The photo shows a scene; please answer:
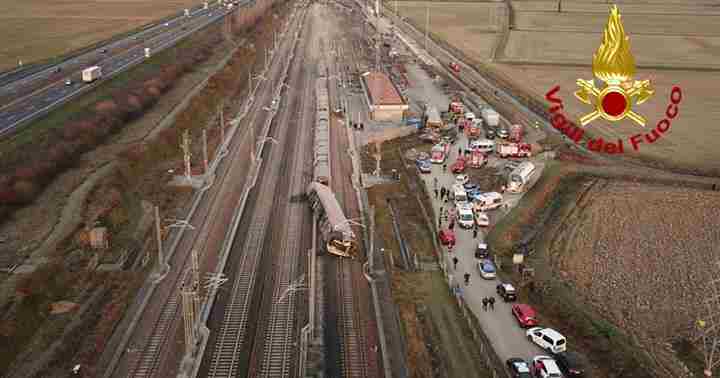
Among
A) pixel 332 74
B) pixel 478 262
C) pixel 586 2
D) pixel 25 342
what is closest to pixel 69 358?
pixel 25 342

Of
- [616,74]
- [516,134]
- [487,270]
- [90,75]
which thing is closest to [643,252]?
[487,270]

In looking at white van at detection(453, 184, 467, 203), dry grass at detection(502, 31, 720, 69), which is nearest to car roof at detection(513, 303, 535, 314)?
white van at detection(453, 184, 467, 203)

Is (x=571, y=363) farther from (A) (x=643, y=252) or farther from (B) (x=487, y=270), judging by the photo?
(A) (x=643, y=252)

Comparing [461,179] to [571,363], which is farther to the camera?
[461,179]

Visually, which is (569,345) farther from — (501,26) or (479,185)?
(501,26)

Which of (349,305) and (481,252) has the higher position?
(481,252)

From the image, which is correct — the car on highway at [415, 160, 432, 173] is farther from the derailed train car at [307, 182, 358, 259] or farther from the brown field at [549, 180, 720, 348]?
the derailed train car at [307, 182, 358, 259]
